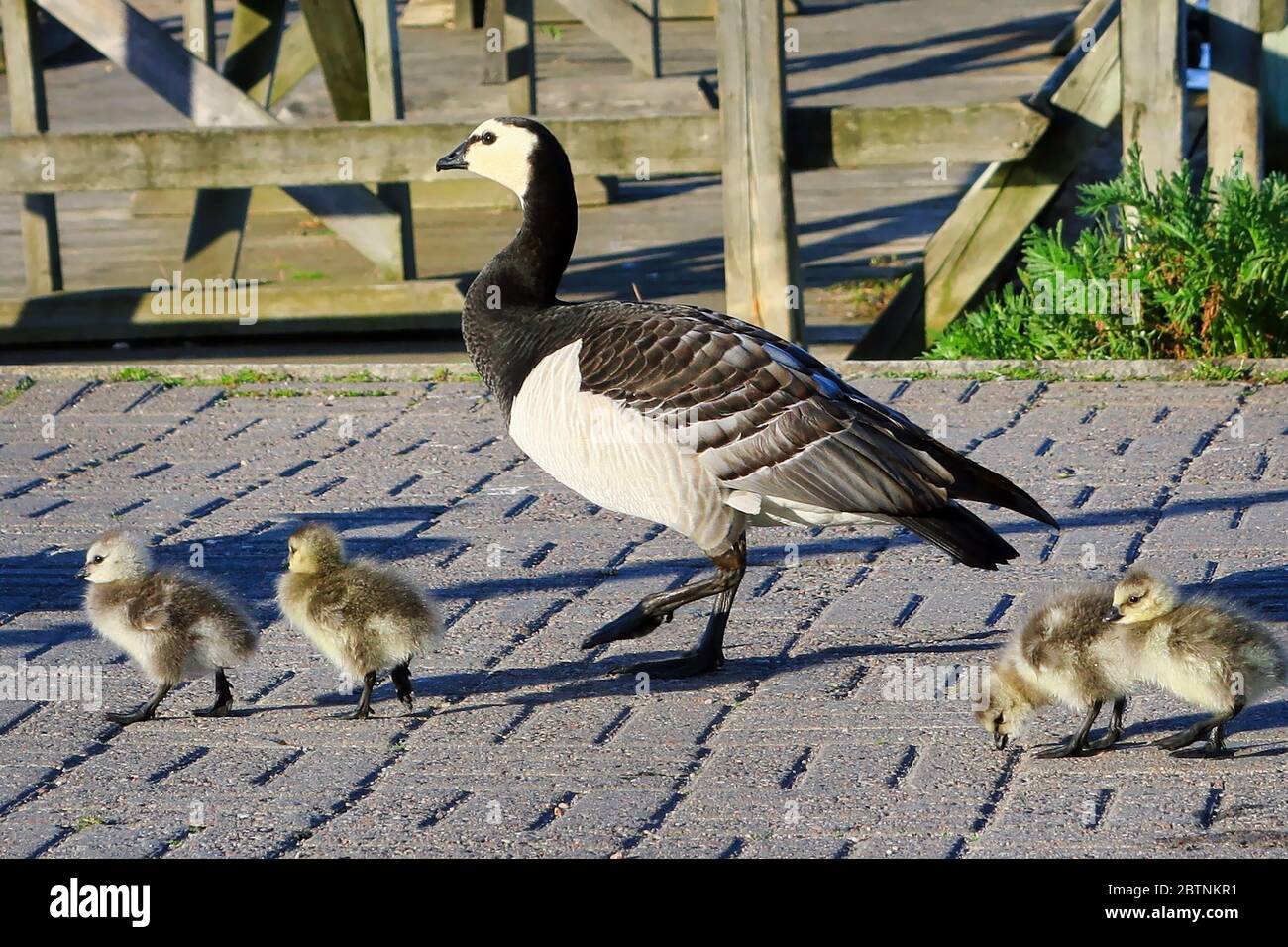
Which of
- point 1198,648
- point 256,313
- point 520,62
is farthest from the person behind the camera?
point 520,62

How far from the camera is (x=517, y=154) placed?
633cm

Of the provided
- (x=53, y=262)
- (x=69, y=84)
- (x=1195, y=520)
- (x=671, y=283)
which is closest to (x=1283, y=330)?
(x=1195, y=520)

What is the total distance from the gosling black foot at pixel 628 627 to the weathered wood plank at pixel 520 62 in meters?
7.32

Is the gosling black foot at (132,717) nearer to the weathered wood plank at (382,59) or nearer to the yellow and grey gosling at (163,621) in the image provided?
the yellow and grey gosling at (163,621)

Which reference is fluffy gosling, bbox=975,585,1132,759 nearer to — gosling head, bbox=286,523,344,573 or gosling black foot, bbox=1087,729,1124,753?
gosling black foot, bbox=1087,729,1124,753

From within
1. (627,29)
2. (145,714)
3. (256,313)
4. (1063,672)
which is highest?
(627,29)

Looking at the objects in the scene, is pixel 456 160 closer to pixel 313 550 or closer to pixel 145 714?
pixel 313 550

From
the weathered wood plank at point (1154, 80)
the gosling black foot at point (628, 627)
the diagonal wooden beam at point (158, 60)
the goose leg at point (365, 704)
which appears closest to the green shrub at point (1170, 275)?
the weathered wood plank at point (1154, 80)

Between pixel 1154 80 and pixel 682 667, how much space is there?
15.0 ft

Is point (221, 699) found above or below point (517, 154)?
below

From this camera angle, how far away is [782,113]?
869 centimetres

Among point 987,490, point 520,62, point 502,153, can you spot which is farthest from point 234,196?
point 987,490

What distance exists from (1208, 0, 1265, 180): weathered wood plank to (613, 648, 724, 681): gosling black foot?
4948 millimetres

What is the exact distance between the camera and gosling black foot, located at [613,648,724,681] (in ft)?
18.3
